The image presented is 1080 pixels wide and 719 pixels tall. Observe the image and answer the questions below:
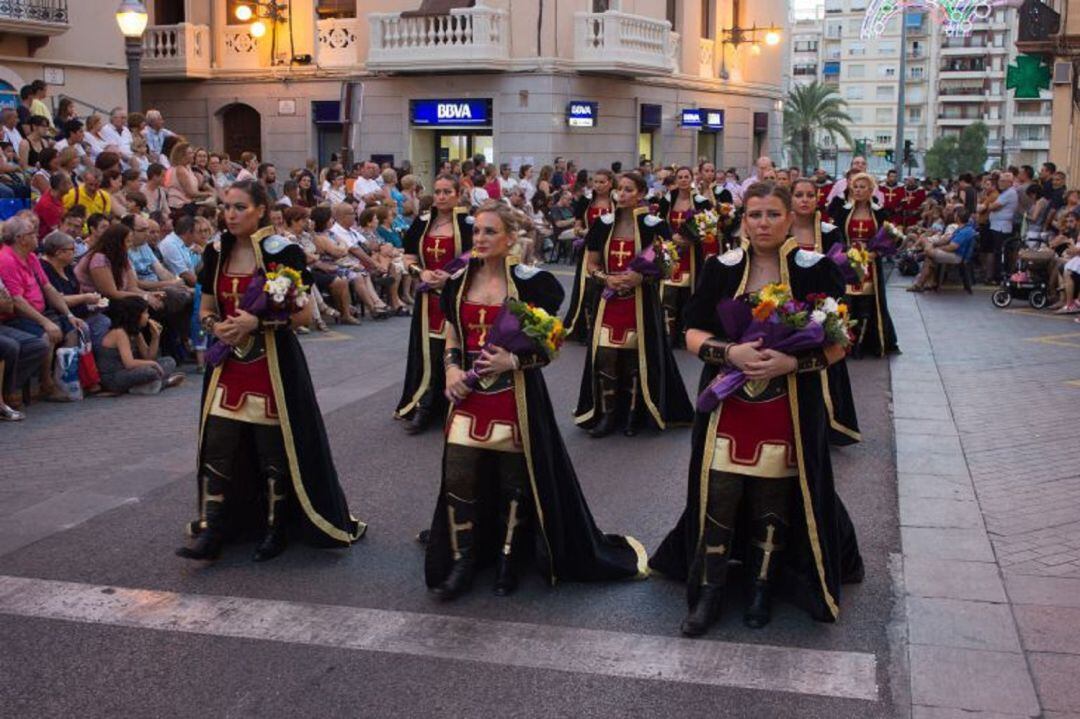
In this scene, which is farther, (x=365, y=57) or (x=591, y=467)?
(x=365, y=57)

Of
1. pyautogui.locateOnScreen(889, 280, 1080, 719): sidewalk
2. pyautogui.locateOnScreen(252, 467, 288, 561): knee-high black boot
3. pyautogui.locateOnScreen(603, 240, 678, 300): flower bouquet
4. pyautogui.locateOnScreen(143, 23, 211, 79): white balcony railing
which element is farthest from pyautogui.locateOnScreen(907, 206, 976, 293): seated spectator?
pyautogui.locateOnScreen(143, 23, 211, 79): white balcony railing

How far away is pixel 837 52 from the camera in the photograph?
11875 cm

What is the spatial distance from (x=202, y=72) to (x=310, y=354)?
21.4 metres

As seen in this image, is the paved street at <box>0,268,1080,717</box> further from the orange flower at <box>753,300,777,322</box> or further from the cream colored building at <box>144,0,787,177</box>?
the cream colored building at <box>144,0,787,177</box>

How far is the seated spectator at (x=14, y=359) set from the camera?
34.0 ft

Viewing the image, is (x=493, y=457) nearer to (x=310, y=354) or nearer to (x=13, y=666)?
(x=13, y=666)

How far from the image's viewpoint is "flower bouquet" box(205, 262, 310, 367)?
6.41 meters

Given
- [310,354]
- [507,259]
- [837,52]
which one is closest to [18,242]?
[310,354]

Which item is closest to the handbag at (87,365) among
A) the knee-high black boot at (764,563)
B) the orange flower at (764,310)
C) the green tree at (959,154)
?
the knee-high black boot at (764,563)

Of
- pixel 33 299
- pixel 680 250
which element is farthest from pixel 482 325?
pixel 680 250

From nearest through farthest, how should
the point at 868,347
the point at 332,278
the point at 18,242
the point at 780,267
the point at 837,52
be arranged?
the point at 780,267, the point at 18,242, the point at 868,347, the point at 332,278, the point at 837,52

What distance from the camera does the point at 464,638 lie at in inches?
223

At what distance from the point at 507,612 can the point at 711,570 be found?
0.99 meters

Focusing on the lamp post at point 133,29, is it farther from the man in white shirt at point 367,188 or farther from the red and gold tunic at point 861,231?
the red and gold tunic at point 861,231
